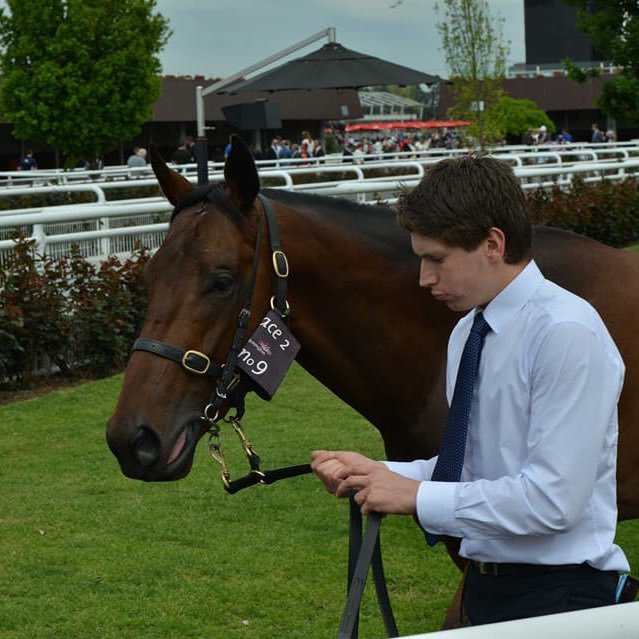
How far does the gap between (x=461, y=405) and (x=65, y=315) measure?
23.3 feet

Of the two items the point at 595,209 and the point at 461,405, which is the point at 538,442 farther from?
the point at 595,209

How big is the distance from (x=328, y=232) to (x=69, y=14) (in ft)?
88.8

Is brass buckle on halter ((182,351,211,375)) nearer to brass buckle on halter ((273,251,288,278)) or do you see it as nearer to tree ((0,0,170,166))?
brass buckle on halter ((273,251,288,278))

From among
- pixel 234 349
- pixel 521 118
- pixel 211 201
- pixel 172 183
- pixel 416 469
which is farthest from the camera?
pixel 521 118

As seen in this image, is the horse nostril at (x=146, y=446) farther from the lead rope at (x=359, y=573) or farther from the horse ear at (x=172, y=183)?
the horse ear at (x=172, y=183)

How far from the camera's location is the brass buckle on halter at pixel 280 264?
3.29m

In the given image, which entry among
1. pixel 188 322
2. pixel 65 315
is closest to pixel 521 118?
pixel 65 315

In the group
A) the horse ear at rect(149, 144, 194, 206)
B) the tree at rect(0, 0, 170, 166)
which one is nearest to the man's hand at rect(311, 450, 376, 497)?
the horse ear at rect(149, 144, 194, 206)

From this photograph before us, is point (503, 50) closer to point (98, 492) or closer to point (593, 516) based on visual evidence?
point (98, 492)

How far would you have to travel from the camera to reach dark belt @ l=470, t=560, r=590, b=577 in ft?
7.06

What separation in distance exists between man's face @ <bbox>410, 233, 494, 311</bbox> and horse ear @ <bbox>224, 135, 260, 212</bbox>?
1154mm

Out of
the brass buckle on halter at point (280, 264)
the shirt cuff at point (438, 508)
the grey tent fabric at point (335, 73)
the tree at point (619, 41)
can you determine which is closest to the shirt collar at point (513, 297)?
the shirt cuff at point (438, 508)

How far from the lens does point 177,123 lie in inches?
1794

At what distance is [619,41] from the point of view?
1912cm
